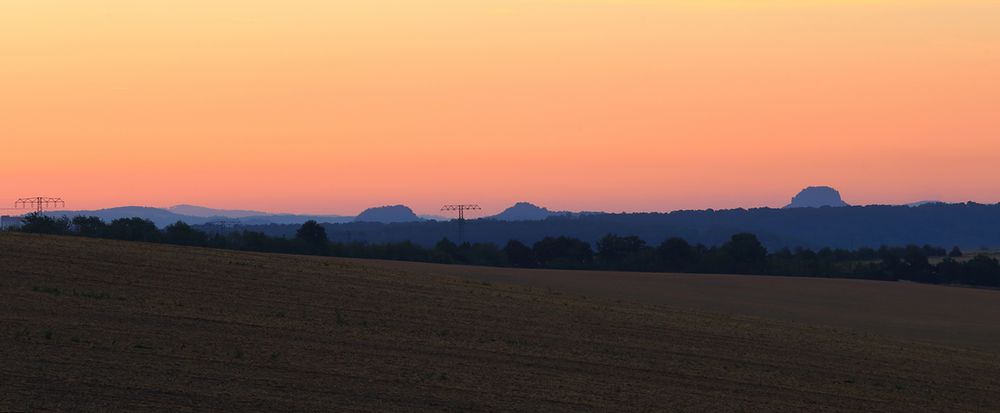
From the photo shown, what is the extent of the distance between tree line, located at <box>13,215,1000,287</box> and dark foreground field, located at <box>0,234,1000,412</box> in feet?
148

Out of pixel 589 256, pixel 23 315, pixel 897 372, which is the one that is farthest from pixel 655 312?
pixel 589 256

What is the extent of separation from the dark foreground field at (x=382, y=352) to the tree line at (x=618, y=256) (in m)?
45.0

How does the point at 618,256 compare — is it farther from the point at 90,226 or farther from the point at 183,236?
the point at 90,226

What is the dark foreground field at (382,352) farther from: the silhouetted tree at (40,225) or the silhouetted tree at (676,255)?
the silhouetted tree at (676,255)

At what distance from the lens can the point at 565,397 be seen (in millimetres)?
23375

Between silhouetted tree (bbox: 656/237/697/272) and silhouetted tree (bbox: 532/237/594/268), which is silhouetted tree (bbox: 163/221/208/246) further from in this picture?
silhouetted tree (bbox: 656/237/697/272)

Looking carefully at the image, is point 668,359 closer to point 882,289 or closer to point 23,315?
point 23,315

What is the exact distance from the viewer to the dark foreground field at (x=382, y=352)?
2127cm

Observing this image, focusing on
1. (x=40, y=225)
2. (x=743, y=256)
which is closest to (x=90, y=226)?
(x=40, y=225)

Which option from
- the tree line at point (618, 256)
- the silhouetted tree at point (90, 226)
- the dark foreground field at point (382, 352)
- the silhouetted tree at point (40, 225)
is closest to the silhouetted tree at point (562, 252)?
the tree line at point (618, 256)

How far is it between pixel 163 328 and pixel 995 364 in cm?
2567

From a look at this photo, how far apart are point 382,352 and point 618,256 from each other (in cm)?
8473

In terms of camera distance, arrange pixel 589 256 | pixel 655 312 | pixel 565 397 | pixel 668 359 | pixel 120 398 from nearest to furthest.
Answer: pixel 120 398 → pixel 565 397 → pixel 668 359 → pixel 655 312 → pixel 589 256

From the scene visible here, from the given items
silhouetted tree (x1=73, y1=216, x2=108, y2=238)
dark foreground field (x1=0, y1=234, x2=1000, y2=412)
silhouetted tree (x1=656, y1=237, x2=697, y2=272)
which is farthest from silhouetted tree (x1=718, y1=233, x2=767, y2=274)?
dark foreground field (x1=0, y1=234, x2=1000, y2=412)
